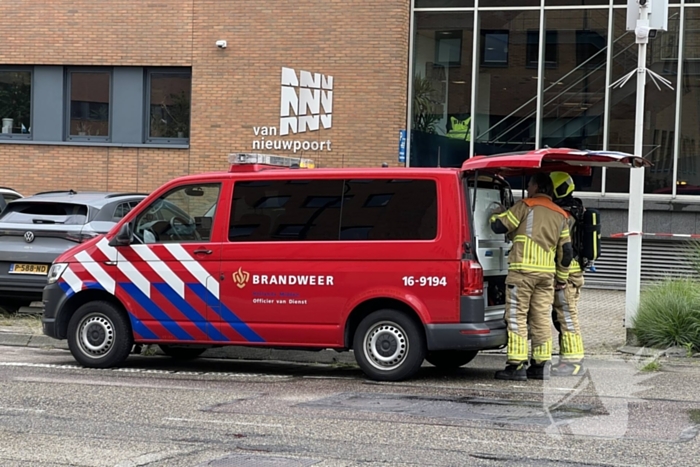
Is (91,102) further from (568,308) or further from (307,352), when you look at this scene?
(568,308)

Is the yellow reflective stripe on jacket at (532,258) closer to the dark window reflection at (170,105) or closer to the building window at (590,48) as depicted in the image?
the building window at (590,48)

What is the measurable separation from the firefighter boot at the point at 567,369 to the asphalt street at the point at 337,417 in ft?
0.51

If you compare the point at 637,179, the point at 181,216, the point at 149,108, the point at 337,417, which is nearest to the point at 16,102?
the point at 149,108

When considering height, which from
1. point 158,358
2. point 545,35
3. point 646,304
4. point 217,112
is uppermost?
point 545,35

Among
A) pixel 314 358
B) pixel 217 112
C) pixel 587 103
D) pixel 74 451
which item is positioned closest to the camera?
pixel 74 451

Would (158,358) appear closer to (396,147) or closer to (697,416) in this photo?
(697,416)

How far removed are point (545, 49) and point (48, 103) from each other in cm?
963

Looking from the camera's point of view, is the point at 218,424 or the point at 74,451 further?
the point at 218,424

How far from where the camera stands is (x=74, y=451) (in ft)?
21.4

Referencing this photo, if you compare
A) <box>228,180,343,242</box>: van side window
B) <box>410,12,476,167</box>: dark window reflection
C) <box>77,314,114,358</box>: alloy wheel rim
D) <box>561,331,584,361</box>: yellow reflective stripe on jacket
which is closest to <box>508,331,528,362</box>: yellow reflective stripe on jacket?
<box>561,331,584,361</box>: yellow reflective stripe on jacket

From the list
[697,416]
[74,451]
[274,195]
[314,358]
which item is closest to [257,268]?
[274,195]

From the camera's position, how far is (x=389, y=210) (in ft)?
30.3

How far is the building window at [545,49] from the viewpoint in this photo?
1808cm

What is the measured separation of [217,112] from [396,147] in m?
3.49
